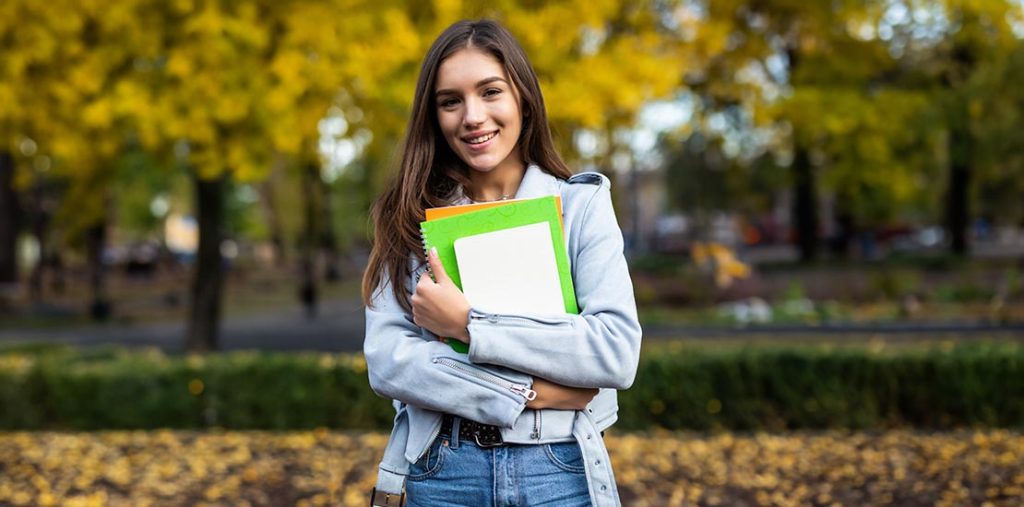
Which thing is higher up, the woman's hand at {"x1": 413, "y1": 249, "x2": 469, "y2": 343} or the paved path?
the woman's hand at {"x1": 413, "y1": 249, "x2": 469, "y2": 343}

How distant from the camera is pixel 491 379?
1853 mm

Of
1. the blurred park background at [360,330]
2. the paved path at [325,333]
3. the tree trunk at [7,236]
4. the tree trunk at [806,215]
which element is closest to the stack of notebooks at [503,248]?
the blurred park background at [360,330]

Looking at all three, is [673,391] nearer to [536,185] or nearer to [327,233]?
[536,185]

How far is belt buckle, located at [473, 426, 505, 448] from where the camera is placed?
1.91m

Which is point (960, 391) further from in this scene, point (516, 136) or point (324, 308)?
point (324, 308)

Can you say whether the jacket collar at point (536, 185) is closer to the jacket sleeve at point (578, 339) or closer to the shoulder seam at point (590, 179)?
the shoulder seam at point (590, 179)

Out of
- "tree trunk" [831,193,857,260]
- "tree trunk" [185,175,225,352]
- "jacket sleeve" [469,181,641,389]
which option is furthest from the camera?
"tree trunk" [831,193,857,260]

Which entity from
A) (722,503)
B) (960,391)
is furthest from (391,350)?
(960,391)

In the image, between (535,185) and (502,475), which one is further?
(535,185)

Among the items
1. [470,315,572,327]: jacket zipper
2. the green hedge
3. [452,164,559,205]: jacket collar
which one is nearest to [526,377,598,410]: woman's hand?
[470,315,572,327]: jacket zipper

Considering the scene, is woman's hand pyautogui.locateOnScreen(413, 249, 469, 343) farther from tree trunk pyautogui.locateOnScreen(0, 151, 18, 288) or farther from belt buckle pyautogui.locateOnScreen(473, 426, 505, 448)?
tree trunk pyautogui.locateOnScreen(0, 151, 18, 288)

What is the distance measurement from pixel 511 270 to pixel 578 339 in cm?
19

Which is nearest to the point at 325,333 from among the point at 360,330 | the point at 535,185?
the point at 360,330

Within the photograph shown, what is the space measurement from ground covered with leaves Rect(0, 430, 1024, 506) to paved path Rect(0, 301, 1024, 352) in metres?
4.31
